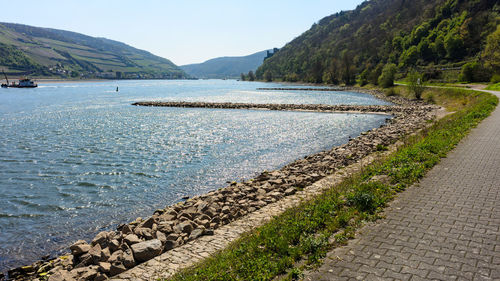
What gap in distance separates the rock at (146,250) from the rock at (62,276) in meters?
1.59

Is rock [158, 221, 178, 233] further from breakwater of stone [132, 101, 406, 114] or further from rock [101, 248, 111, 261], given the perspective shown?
breakwater of stone [132, 101, 406, 114]

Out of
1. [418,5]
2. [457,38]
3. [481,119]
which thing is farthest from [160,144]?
[418,5]

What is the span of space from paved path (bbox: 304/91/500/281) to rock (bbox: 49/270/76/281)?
20.6 ft

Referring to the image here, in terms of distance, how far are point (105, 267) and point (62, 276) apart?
117 centimetres

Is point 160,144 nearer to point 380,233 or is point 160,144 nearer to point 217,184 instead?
point 217,184

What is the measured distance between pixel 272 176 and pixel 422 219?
377 inches

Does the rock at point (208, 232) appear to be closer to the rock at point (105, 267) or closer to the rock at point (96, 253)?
the rock at point (105, 267)

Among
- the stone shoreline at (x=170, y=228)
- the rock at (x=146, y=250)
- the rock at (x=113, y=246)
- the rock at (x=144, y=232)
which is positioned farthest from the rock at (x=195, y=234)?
the rock at (x=113, y=246)

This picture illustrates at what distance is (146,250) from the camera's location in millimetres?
8445

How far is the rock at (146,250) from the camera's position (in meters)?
8.34

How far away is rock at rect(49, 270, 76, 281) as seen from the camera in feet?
25.6

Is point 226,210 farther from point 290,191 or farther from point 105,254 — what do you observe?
point 105,254

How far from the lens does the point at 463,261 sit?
5.78m

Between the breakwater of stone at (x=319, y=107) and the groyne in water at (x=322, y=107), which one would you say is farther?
the breakwater of stone at (x=319, y=107)
